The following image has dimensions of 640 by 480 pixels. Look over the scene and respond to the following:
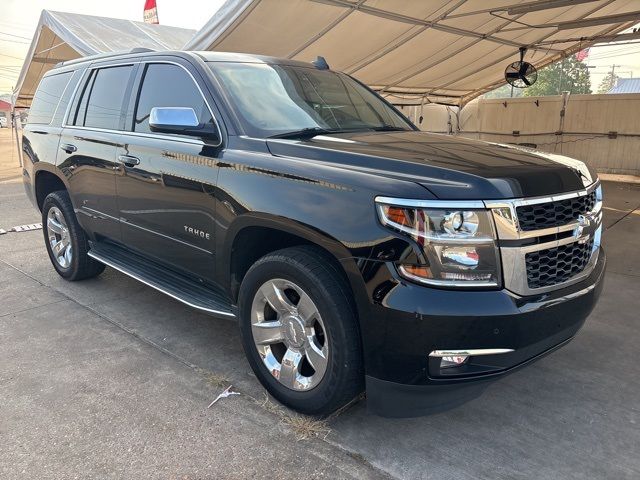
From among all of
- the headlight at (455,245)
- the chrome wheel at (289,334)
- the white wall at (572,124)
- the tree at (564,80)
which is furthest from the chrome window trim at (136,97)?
the tree at (564,80)

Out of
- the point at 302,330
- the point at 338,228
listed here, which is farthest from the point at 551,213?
the point at 302,330

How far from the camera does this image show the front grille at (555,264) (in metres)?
2.30

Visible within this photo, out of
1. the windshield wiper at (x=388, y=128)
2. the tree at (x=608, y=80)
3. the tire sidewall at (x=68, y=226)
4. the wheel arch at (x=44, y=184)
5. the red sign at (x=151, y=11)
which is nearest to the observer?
the windshield wiper at (x=388, y=128)

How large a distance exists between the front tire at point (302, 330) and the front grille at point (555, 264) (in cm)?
82

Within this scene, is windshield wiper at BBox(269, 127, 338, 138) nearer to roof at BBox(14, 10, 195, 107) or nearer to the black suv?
the black suv

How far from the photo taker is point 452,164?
2424 mm

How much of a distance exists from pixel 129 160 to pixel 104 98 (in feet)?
2.96

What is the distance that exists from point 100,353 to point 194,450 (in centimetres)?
138

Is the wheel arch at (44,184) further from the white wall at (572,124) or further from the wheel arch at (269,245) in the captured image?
the white wall at (572,124)

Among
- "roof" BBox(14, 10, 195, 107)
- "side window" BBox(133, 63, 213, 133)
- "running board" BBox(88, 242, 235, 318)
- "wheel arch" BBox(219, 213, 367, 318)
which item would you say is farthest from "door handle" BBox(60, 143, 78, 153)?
"roof" BBox(14, 10, 195, 107)

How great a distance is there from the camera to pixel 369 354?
236cm

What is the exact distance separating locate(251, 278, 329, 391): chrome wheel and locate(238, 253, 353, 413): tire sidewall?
0.03 metres

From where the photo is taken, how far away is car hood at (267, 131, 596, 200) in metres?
2.24

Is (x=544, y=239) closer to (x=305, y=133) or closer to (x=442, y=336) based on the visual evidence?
(x=442, y=336)
